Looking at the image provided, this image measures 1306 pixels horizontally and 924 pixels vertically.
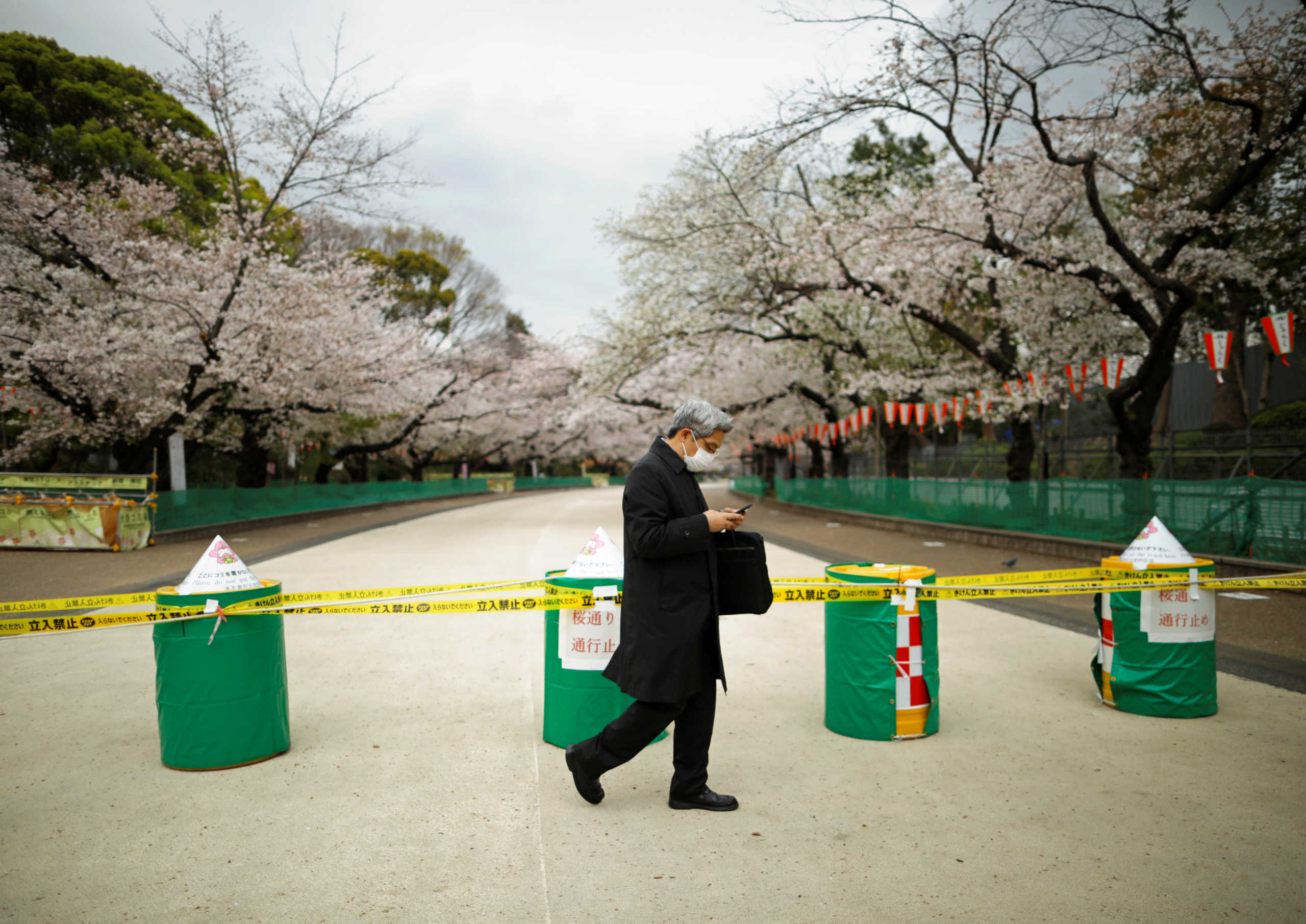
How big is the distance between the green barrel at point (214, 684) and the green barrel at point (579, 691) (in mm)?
1488

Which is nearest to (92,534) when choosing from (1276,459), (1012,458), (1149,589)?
(1149,589)

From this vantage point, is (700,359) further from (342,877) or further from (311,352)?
(342,877)

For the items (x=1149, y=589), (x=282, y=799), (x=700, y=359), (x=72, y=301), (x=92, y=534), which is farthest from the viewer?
(x=700, y=359)

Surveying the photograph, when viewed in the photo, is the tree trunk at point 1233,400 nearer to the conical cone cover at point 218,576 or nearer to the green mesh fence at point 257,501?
the green mesh fence at point 257,501

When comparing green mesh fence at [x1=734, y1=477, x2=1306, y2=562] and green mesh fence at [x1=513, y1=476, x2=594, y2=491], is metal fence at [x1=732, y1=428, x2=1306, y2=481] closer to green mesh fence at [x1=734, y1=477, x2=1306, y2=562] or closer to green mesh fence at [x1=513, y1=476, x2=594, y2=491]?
green mesh fence at [x1=734, y1=477, x2=1306, y2=562]

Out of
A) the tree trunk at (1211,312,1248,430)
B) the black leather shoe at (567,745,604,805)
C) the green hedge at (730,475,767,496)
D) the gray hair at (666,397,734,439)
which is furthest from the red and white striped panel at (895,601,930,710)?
the green hedge at (730,475,767,496)

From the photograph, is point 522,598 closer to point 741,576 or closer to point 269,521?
point 741,576

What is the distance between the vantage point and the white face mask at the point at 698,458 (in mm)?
3750

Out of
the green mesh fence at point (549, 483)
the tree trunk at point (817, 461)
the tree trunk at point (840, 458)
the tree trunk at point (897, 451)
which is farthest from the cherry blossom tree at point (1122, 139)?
the green mesh fence at point (549, 483)

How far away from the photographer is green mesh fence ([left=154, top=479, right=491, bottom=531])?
709 inches

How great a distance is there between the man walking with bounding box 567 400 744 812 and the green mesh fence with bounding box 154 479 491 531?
1671cm

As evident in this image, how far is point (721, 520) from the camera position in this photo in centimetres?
356

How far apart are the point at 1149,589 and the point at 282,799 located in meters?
4.86

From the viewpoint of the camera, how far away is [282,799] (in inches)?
156
